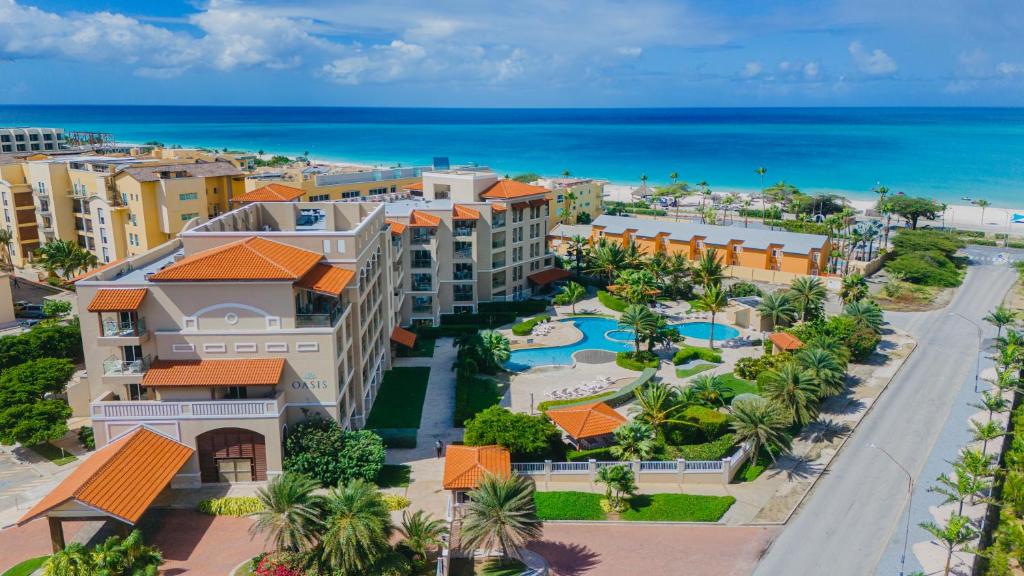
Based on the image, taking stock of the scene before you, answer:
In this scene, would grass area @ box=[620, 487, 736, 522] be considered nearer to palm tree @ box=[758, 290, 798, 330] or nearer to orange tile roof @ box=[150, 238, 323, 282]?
orange tile roof @ box=[150, 238, 323, 282]

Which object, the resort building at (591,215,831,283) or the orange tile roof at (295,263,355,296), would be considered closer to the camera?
the orange tile roof at (295,263,355,296)

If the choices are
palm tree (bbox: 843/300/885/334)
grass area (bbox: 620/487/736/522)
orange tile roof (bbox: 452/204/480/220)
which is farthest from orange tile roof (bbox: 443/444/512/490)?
palm tree (bbox: 843/300/885/334)

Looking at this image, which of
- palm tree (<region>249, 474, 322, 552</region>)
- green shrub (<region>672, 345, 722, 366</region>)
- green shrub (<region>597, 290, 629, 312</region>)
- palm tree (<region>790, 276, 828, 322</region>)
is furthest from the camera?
green shrub (<region>597, 290, 629, 312</region>)

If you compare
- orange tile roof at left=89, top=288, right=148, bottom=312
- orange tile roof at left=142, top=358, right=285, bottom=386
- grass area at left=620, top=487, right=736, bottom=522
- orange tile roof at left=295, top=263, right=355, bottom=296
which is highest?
orange tile roof at left=295, top=263, right=355, bottom=296

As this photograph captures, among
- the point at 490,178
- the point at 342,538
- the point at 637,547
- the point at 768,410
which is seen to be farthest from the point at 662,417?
the point at 490,178

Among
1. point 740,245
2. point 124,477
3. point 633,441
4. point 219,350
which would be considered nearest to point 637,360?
point 633,441

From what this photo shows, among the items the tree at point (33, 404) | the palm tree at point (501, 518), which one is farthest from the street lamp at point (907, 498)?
the tree at point (33, 404)
